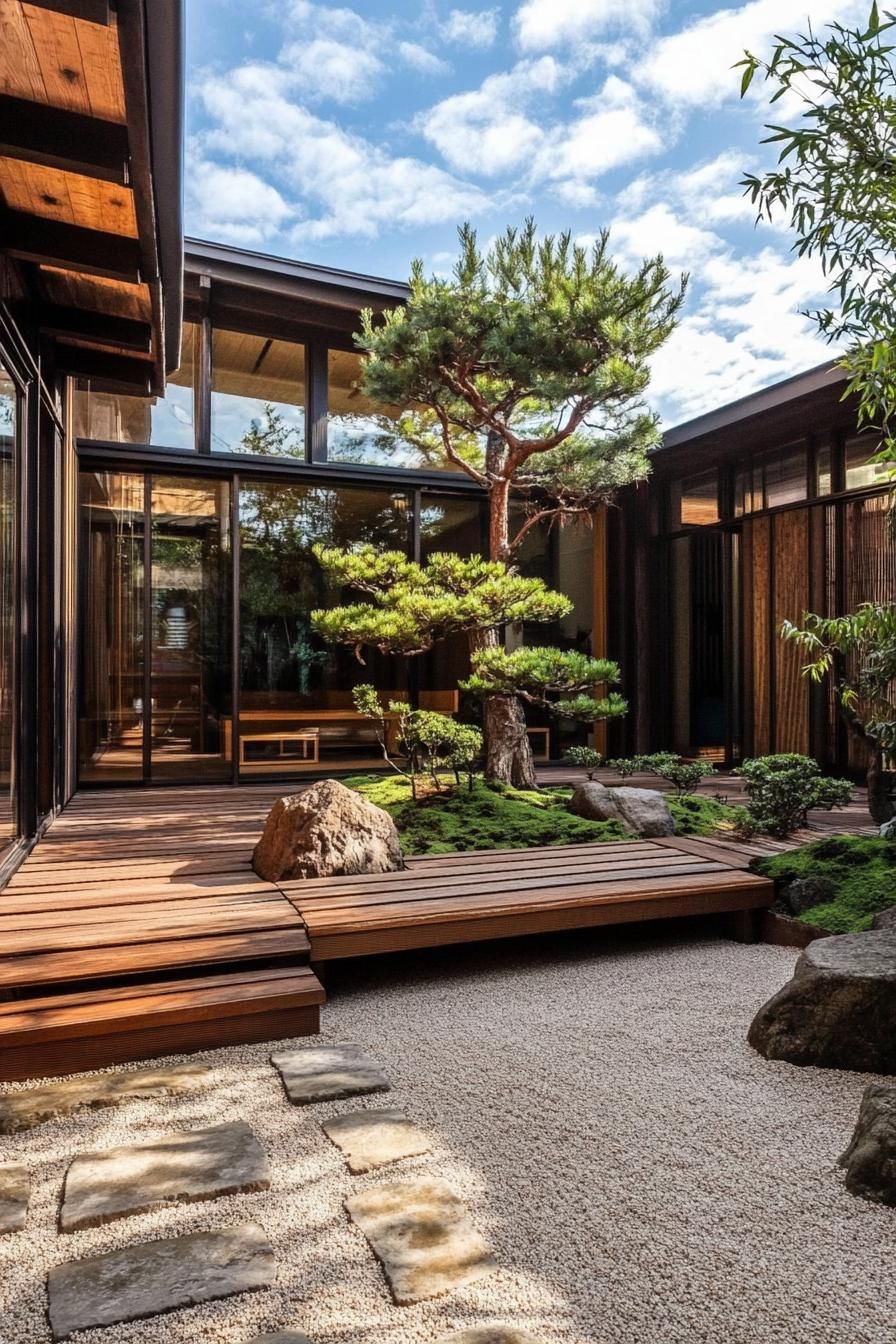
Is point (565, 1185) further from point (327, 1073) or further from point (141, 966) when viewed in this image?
point (141, 966)

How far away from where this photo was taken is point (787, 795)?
16.0 feet

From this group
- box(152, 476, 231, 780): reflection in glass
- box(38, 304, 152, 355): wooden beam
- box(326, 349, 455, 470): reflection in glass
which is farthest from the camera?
box(326, 349, 455, 470): reflection in glass

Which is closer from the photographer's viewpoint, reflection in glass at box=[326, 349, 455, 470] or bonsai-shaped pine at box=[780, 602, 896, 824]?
bonsai-shaped pine at box=[780, 602, 896, 824]

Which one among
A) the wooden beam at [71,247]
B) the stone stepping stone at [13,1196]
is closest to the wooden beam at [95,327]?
the wooden beam at [71,247]

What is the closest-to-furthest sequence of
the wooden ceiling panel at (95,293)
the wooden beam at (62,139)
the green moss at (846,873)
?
1. the wooden beam at (62,139)
2. the green moss at (846,873)
3. the wooden ceiling panel at (95,293)

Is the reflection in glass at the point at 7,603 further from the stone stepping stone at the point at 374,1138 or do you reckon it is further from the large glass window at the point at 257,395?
the large glass window at the point at 257,395

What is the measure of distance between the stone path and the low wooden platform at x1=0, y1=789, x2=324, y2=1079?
0.13 m

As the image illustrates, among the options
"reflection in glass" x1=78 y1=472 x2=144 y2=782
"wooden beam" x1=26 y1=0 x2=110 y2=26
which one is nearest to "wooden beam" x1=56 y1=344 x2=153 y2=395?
"reflection in glass" x1=78 y1=472 x2=144 y2=782

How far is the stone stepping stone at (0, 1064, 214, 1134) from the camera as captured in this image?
2.16 meters

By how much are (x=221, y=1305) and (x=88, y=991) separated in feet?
4.48

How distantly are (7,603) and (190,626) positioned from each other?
3657 millimetres

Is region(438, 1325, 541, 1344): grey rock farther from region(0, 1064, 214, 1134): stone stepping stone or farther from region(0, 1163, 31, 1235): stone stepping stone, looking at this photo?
region(0, 1064, 214, 1134): stone stepping stone

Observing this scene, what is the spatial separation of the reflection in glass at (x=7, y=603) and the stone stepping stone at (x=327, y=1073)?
183cm

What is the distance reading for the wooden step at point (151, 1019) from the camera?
2.40m
